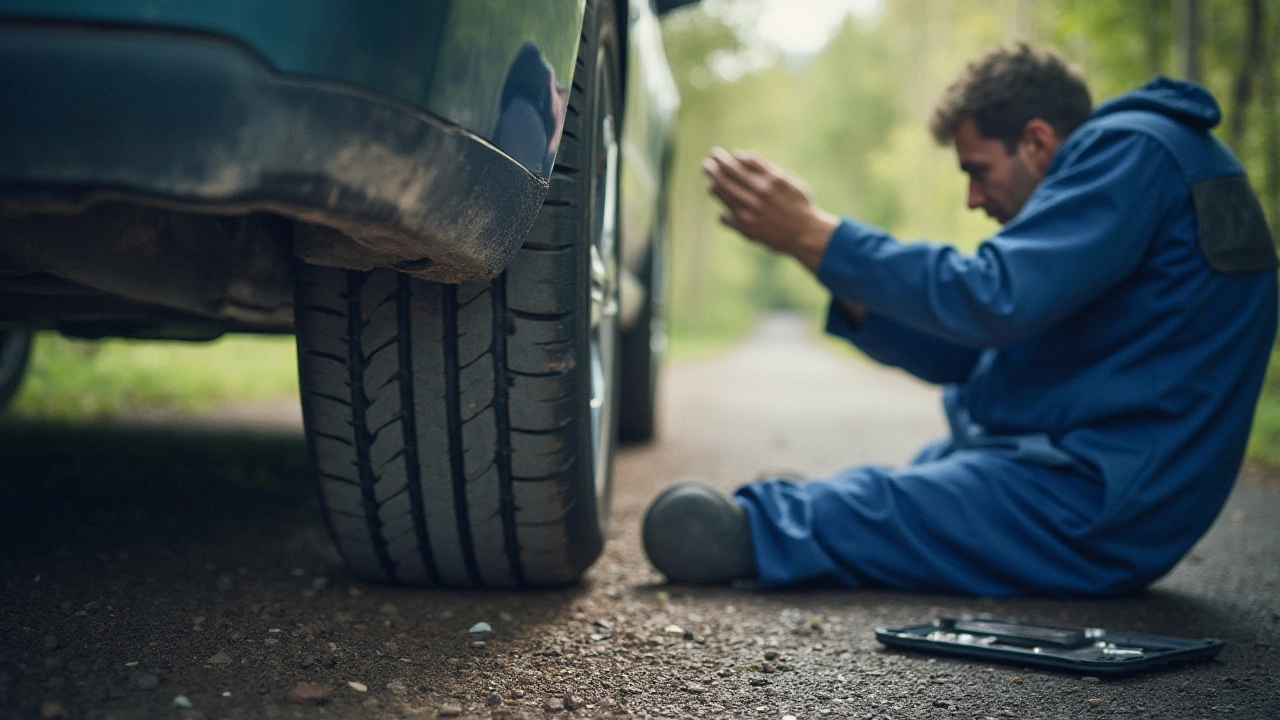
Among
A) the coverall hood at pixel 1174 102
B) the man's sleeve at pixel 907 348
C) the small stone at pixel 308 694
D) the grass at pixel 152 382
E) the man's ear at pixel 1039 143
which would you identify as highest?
the coverall hood at pixel 1174 102

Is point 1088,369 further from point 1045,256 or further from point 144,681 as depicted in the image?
point 144,681

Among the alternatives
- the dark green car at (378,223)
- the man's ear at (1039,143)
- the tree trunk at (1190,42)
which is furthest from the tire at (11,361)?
the tree trunk at (1190,42)

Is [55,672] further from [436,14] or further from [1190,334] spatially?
[1190,334]

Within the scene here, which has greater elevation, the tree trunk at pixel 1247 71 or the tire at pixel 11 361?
the tree trunk at pixel 1247 71

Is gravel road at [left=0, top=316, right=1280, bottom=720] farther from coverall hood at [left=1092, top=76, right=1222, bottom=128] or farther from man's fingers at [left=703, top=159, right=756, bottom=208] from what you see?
coverall hood at [left=1092, top=76, right=1222, bottom=128]

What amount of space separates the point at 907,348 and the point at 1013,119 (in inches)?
23.4

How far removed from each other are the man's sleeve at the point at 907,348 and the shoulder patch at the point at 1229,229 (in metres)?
0.73

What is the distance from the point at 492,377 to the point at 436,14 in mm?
630

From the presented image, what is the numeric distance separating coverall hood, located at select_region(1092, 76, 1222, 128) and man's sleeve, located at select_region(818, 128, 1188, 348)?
0.14m

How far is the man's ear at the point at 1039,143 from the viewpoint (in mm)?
2260

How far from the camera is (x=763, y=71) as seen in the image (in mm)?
25109

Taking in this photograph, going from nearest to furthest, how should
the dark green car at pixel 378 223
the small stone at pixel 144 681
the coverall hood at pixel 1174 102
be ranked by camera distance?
the dark green car at pixel 378 223 < the small stone at pixel 144 681 < the coverall hood at pixel 1174 102

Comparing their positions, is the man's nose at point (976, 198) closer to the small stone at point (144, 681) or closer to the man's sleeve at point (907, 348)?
the man's sleeve at point (907, 348)

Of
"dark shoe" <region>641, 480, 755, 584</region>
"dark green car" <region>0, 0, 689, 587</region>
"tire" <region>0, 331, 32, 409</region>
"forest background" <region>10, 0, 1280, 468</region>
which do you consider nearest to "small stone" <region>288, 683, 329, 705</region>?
"dark green car" <region>0, 0, 689, 587</region>
